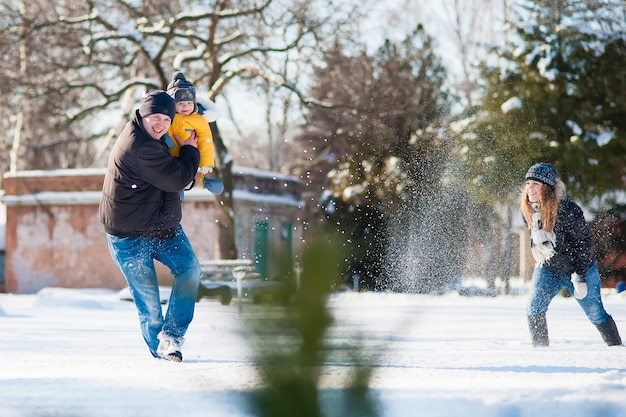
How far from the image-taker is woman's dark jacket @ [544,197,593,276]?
231 inches

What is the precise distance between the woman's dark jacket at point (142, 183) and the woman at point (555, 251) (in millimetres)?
2353

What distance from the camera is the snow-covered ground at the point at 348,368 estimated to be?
193 centimetres

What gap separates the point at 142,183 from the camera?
4.96 meters

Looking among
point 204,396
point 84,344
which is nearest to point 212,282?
point 84,344

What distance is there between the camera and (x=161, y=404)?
3.33 metres

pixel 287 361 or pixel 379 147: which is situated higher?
A: pixel 379 147

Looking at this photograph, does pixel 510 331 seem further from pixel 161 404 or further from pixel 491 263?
pixel 491 263

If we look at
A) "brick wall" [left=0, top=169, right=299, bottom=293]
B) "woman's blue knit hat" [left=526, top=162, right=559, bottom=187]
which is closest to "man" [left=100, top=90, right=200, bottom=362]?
"woman's blue knit hat" [left=526, top=162, right=559, bottom=187]

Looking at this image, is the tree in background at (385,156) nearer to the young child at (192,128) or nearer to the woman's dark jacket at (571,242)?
the woman's dark jacket at (571,242)

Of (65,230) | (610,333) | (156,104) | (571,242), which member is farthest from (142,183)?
(65,230)

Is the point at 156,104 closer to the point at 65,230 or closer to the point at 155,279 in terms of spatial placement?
the point at 155,279

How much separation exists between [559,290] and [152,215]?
2.79 meters

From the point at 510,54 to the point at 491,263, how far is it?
5821 millimetres

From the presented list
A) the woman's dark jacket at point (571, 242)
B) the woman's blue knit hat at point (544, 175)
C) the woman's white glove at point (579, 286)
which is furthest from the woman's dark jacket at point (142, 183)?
the woman's white glove at point (579, 286)
